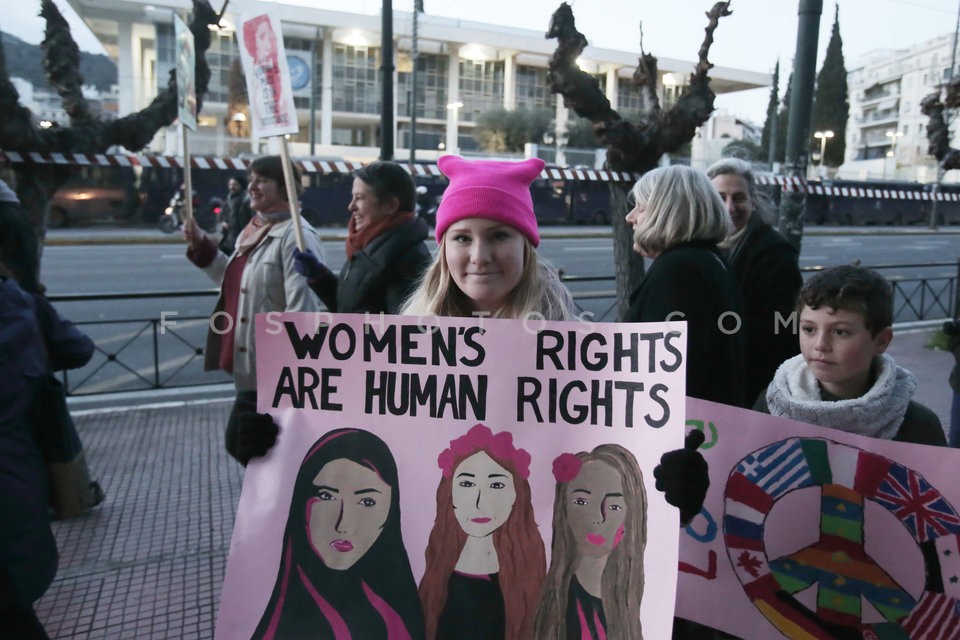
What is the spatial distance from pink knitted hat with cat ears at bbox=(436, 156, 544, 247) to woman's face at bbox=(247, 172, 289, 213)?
1.96 m

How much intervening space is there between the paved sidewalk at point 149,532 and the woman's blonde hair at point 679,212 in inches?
98.2

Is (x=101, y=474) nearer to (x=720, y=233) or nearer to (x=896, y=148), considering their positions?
(x=720, y=233)

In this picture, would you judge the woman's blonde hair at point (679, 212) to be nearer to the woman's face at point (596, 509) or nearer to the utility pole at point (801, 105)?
the woman's face at point (596, 509)

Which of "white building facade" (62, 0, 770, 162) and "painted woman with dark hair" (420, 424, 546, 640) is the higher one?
"white building facade" (62, 0, 770, 162)

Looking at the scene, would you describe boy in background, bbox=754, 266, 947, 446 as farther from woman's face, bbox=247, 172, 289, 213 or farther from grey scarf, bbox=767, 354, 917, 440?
woman's face, bbox=247, 172, 289, 213

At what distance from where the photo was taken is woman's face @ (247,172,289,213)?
370cm

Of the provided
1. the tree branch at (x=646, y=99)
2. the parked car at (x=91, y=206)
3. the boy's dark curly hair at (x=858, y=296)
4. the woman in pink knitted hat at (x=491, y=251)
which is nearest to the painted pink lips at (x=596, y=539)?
the woman in pink knitted hat at (x=491, y=251)

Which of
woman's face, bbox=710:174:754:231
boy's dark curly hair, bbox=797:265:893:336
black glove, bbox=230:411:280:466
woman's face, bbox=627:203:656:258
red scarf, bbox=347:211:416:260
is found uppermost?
woman's face, bbox=710:174:754:231

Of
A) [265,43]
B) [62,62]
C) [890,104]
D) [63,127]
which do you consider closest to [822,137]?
[890,104]

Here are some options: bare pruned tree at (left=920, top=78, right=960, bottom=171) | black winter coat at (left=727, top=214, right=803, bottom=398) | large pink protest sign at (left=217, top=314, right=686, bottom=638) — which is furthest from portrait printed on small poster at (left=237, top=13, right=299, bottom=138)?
bare pruned tree at (left=920, top=78, right=960, bottom=171)

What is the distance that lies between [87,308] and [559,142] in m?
36.7

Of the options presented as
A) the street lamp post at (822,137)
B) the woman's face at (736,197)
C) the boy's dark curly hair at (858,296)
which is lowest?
the boy's dark curly hair at (858,296)

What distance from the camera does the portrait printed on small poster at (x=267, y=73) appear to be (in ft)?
10.0

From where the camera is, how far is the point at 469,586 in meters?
1.48
